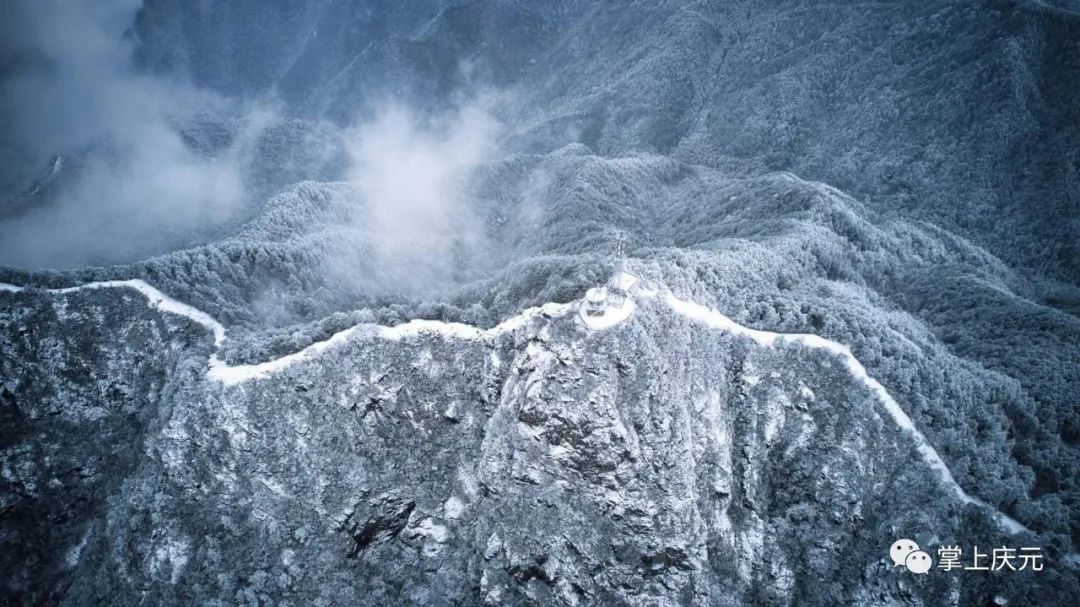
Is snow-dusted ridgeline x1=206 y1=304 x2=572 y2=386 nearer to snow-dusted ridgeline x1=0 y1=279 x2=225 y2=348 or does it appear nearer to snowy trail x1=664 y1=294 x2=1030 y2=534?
snow-dusted ridgeline x1=0 y1=279 x2=225 y2=348

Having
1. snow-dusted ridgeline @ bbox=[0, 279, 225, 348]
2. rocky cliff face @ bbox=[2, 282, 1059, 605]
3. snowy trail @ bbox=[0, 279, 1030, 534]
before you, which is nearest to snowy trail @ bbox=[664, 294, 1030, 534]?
snowy trail @ bbox=[0, 279, 1030, 534]

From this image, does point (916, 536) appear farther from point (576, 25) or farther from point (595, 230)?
point (576, 25)

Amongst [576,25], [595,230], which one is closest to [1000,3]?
[595,230]

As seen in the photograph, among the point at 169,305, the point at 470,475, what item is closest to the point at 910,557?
the point at 470,475

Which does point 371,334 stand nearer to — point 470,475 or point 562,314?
point 470,475

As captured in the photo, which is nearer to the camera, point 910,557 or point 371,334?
point 910,557

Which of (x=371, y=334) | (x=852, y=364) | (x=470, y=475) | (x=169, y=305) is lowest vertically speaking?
(x=470, y=475)
